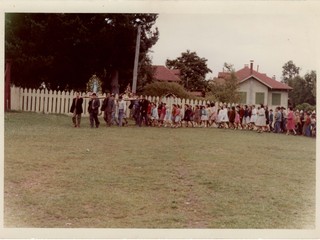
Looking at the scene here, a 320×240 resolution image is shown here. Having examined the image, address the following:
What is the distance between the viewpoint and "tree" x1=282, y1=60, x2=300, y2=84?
5.71 m

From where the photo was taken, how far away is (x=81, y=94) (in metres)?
8.73

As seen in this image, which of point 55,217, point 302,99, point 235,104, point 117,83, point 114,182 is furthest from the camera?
point 235,104

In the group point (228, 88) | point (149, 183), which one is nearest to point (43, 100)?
point (228, 88)

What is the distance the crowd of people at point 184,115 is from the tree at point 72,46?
1123mm

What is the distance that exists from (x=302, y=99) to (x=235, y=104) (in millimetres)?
2650

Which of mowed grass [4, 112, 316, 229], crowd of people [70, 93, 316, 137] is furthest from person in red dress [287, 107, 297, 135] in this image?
mowed grass [4, 112, 316, 229]

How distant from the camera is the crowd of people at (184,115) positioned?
8398mm

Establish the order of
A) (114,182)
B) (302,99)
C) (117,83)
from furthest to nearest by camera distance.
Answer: (117,83), (302,99), (114,182)

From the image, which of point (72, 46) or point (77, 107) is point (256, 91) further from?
point (77, 107)

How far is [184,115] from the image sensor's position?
909 cm

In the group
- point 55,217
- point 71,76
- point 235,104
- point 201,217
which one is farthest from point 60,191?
point 235,104

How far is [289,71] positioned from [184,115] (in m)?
3.45

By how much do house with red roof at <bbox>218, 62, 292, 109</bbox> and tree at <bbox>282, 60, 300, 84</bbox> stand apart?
0.14 meters

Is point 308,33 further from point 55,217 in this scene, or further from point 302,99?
point 55,217
